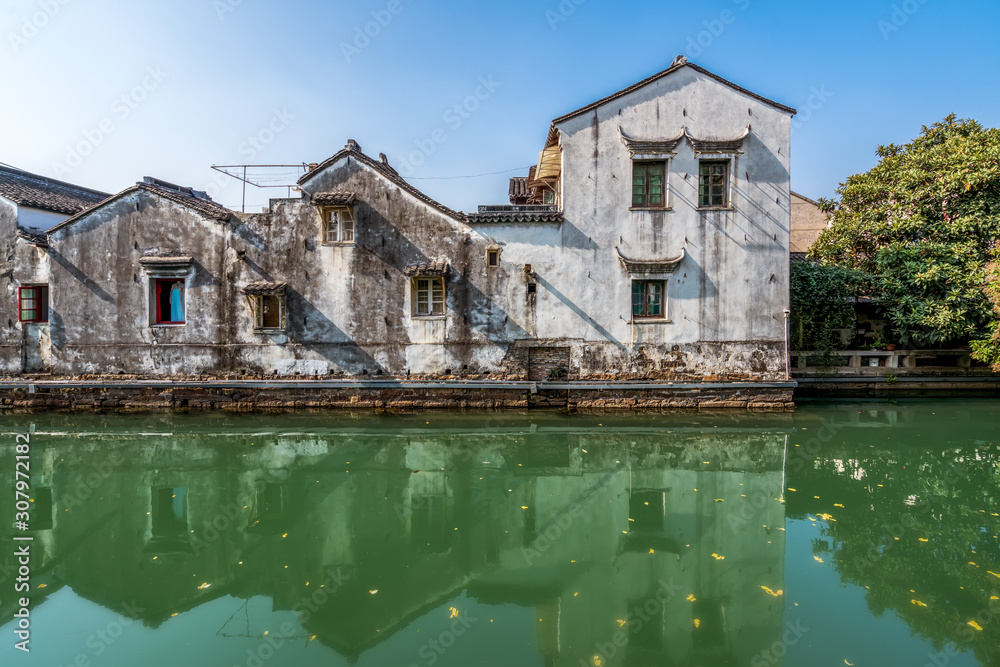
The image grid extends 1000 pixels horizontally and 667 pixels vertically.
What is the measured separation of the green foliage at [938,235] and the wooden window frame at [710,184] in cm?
494

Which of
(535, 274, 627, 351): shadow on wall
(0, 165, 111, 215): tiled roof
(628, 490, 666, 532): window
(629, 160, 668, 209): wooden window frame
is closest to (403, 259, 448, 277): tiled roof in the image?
(535, 274, 627, 351): shadow on wall

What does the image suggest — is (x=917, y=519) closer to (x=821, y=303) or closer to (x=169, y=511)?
(x=821, y=303)

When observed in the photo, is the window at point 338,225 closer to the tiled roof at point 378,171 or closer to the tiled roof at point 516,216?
the tiled roof at point 378,171

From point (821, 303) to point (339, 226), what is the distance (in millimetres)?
12513

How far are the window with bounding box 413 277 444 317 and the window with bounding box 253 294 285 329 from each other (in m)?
3.31

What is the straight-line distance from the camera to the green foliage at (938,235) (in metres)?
12.2

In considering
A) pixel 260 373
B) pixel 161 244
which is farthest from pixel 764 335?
pixel 161 244

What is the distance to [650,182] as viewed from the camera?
1209cm

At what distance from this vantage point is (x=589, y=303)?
12.1m

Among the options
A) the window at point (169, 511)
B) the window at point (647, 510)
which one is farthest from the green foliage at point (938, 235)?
the window at point (169, 511)

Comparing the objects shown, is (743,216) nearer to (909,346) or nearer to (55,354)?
(909,346)

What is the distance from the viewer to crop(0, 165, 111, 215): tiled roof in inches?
517

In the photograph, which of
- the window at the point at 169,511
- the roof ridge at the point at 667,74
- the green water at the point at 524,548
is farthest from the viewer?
the roof ridge at the point at 667,74

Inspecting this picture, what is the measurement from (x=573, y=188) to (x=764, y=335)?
5745 mm
